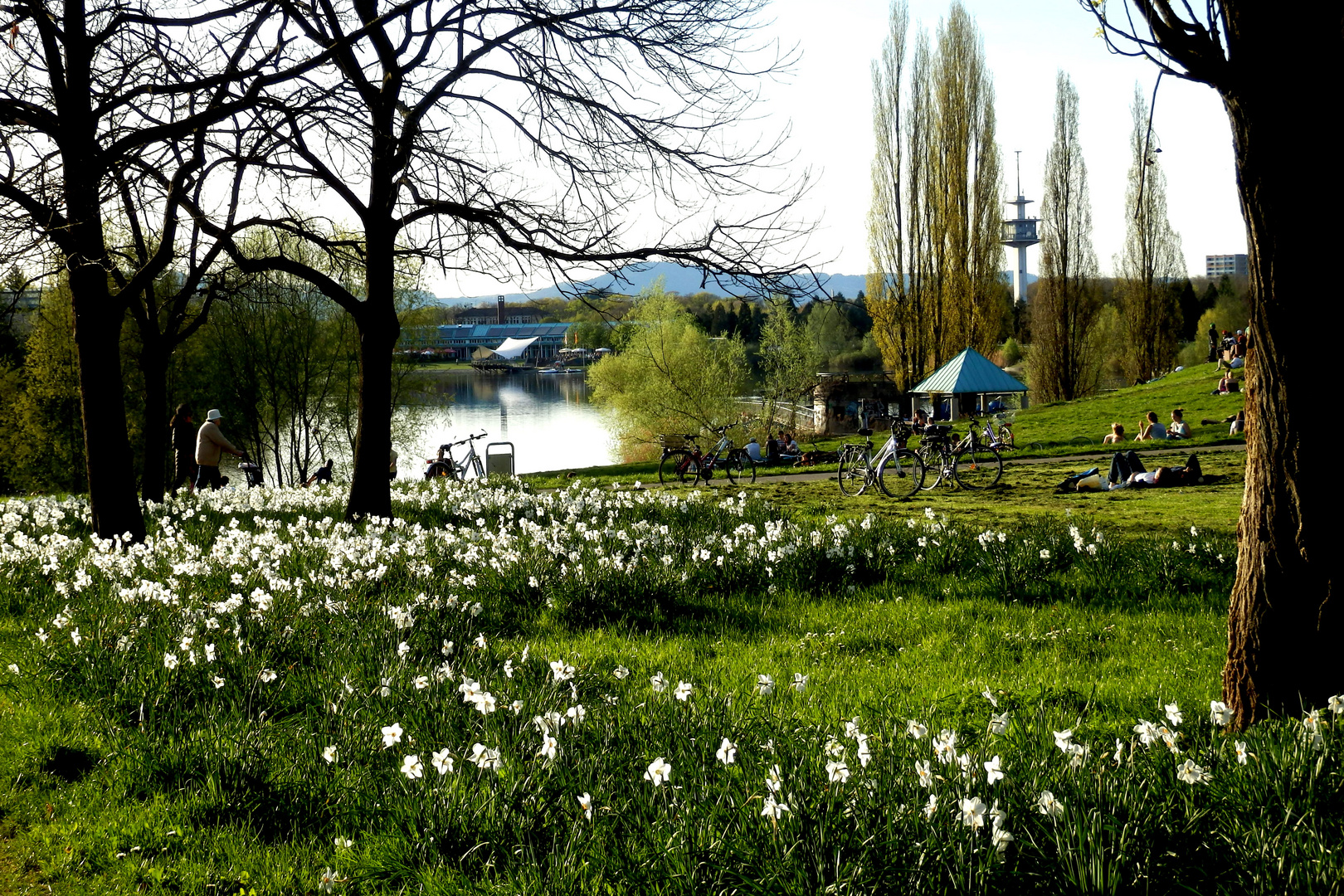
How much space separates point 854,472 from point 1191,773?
12706 mm

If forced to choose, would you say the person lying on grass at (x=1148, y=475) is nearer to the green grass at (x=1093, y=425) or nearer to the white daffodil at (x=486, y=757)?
the green grass at (x=1093, y=425)

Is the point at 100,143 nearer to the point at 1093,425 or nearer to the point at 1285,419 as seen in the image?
the point at 1285,419

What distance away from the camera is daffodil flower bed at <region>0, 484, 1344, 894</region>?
8.94ft

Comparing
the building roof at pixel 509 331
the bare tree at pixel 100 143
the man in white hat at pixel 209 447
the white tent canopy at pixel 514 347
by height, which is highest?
the building roof at pixel 509 331

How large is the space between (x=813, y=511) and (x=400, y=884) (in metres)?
8.48

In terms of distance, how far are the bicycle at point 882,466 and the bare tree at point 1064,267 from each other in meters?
31.5

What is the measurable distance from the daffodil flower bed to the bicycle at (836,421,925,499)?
7738 millimetres

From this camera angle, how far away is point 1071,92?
43562 mm

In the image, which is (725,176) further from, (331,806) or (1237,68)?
(331,806)

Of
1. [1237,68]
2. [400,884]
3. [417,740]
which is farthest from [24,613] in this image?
[1237,68]

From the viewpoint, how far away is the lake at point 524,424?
41969 millimetres

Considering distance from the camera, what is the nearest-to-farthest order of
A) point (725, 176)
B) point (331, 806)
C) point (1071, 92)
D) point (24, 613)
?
1. point (331, 806)
2. point (24, 613)
3. point (725, 176)
4. point (1071, 92)

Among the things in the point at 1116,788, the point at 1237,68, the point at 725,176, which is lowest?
the point at 1116,788

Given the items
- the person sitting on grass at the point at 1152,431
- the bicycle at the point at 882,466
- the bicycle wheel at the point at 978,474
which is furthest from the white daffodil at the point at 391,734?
the person sitting on grass at the point at 1152,431
